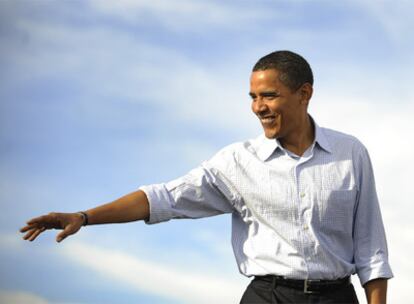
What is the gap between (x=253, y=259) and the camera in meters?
5.83

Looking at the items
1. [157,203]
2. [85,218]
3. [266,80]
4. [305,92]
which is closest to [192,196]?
[157,203]

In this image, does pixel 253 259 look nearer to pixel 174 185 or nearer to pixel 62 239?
pixel 174 185

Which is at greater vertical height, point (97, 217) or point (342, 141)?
point (342, 141)

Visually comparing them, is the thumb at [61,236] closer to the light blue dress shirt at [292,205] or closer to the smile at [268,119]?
the light blue dress shirt at [292,205]

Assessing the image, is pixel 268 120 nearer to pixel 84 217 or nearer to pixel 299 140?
pixel 299 140

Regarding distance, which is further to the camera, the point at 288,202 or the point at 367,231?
the point at 367,231

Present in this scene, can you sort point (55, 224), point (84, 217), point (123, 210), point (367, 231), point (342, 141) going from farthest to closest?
point (342, 141)
point (367, 231)
point (123, 210)
point (84, 217)
point (55, 224)

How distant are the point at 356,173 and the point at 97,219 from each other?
191 cm

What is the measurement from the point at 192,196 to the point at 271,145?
27.5 inches

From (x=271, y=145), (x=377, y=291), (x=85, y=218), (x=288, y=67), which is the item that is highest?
(x=288, y=67)

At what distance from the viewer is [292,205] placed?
5.84m

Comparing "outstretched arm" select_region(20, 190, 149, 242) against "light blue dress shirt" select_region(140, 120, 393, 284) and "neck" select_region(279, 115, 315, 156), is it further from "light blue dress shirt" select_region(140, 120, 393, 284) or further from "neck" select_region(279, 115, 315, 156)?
"neck" select_region(279, 115, 315, 156)

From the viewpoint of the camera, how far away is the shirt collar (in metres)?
6.05

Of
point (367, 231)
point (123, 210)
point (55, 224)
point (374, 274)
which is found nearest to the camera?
point (55, 224)
